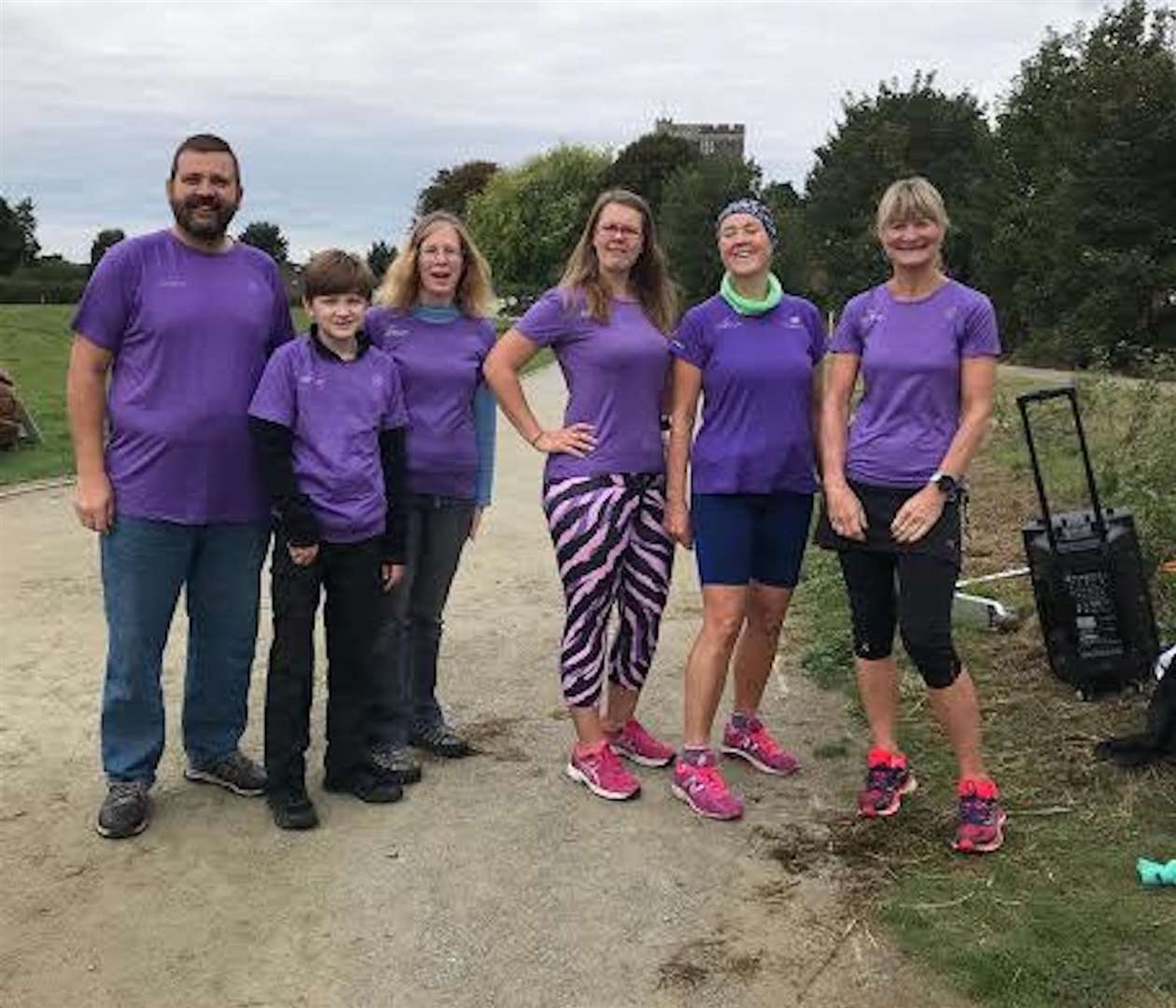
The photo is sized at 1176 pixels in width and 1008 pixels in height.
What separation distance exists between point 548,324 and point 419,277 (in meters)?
0.54

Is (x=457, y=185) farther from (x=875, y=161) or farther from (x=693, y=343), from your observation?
(x=693, y=343)

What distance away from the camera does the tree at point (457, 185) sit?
85637 millimetres

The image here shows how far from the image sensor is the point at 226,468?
433 cm

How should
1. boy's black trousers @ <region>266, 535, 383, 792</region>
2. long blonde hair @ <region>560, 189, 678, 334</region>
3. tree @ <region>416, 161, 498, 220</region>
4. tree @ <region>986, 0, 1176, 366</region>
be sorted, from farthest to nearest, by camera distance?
tree @ <region>416, 161, 498, 220</region> → tree @ <region>986, 0, 1176, 366</region> → long blonde hair @ <region>560, 189, 678, 334</region> → boy's black trousers @ <region>266, 535, 383, 792</region>

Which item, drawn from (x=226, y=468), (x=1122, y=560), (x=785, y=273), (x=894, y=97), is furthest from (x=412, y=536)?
(x=894, y=97)

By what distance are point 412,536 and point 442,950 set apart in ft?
5.53

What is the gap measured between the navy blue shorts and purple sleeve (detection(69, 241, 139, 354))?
6.24 feet

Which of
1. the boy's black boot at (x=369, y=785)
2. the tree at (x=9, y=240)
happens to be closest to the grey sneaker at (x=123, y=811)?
the boy's black boot at (x=369, y=785)

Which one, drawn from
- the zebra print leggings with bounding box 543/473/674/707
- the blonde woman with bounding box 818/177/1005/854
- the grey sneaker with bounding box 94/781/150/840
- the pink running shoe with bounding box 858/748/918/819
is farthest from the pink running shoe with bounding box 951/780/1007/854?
the grey sneaker with bounding box 94/781/150/840

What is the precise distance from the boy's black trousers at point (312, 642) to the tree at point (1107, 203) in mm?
24570

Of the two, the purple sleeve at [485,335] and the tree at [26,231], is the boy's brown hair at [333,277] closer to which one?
the purple sleeve at [485,335]

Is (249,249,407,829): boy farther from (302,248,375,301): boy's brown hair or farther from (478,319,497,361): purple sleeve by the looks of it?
(478,319,497,361): purple sleeve

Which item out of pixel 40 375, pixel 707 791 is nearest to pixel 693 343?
pixel 707 791

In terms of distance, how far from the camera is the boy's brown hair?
14.4ft
